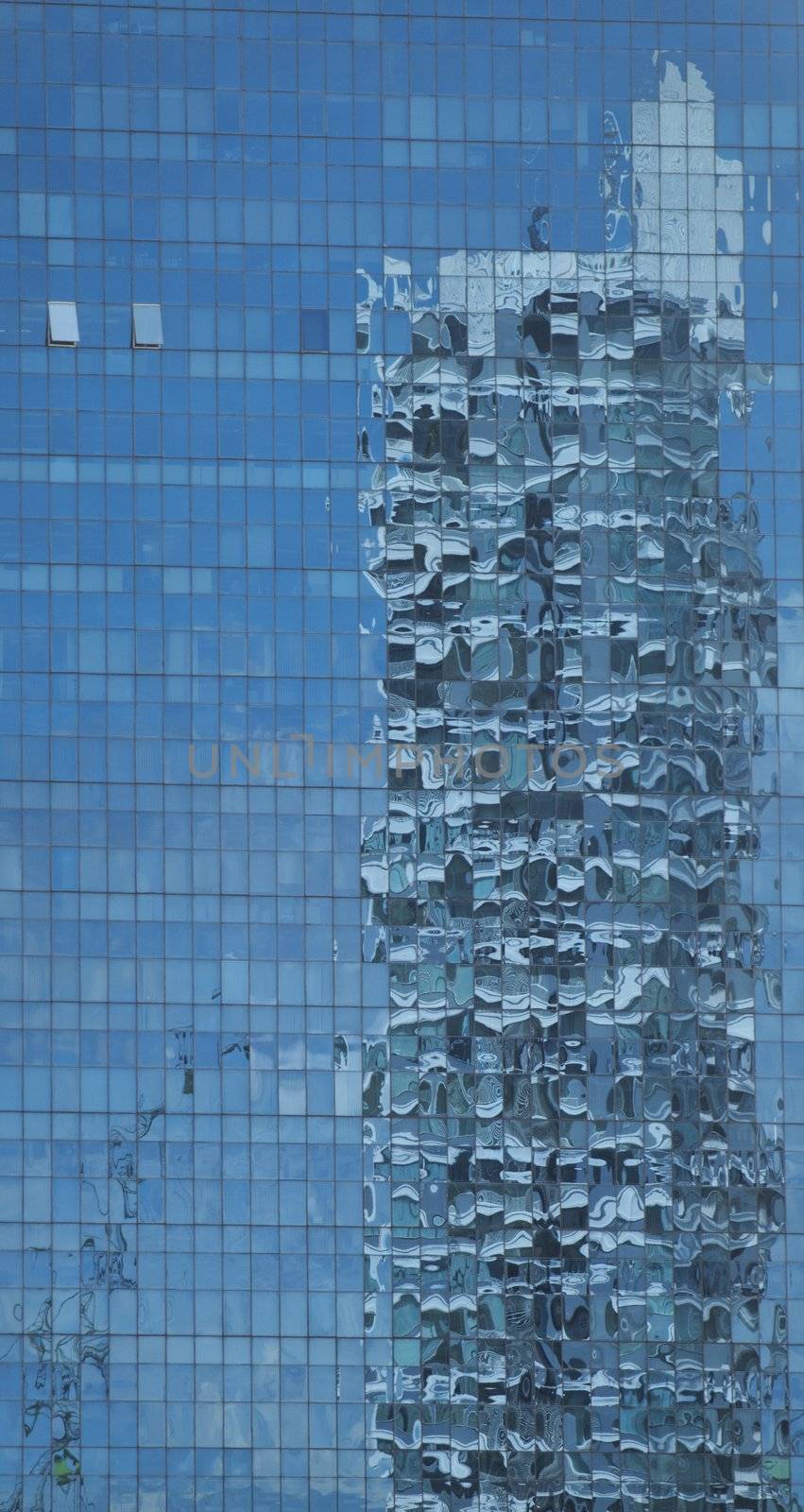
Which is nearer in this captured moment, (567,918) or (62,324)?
(567,918)

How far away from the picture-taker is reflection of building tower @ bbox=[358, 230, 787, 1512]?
34656mm

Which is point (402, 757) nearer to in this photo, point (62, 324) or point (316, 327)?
point (316, 327)

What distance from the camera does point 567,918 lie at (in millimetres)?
35375

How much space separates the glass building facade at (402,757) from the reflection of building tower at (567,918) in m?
0.11

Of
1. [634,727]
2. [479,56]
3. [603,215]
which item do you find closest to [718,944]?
[634,727]

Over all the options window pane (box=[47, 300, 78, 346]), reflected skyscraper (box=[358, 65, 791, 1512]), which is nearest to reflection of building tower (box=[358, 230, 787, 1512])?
reflected skyscraper (box=[358, 65, 791, 1512])

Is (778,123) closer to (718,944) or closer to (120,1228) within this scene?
(718,944)

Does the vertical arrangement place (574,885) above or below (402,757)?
below

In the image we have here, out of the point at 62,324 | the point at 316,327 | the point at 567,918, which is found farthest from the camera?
the point at 316,327

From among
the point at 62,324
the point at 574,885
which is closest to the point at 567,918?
the point at 574,885

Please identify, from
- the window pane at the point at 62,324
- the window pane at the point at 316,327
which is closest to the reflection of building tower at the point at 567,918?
the window pane at the point at 316,327

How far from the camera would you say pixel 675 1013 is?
35.3 meters

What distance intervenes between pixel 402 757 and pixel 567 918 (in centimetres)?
518

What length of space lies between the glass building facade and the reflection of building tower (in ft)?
0.35
